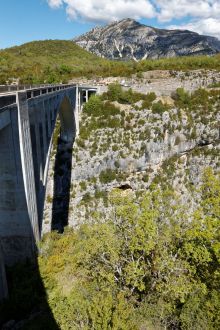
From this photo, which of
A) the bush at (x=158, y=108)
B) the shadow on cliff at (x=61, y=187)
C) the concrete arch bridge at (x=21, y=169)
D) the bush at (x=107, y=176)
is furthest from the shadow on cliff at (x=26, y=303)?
the bush at (x=158, y=108)

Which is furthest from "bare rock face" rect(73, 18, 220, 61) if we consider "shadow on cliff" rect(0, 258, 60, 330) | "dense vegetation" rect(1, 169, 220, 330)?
"shadow on cliff" rect(0, 258, 60, 330)

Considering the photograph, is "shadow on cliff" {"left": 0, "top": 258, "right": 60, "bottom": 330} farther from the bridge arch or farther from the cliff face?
the bridge arch

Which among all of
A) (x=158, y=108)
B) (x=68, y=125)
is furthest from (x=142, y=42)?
(x=68, y=125)

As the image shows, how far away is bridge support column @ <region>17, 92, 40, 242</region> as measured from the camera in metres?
12.0

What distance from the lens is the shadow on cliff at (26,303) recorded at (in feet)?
38.3

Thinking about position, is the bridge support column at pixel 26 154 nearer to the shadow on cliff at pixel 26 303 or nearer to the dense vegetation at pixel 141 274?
the shadow on cliff at pixel 26 303

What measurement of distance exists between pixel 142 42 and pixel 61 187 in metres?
166

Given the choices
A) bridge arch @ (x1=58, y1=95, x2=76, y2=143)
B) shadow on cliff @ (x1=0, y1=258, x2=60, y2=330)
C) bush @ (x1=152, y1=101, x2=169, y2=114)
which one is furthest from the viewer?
bush @ (x1=152, y1=101, x2=169, y2=114)

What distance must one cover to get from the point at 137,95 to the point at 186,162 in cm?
1330

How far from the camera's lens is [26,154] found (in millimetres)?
12734

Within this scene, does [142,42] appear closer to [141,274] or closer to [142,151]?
[142,151]

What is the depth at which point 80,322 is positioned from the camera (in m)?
10.0

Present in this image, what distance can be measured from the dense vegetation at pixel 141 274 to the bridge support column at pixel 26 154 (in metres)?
2.98

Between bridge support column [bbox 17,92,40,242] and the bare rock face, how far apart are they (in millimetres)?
163413
